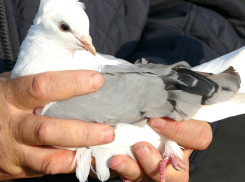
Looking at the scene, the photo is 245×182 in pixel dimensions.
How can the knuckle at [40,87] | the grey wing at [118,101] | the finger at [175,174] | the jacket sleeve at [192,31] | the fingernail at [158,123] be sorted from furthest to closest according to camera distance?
Answer: the jacket sleeve at [192,31] → the finger at [175,174] → the fingernail at [158,123] → the grey wing at [118,101] → the knuckle at [40,87]

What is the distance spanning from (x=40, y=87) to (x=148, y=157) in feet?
2.39

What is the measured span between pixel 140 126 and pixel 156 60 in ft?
1.96

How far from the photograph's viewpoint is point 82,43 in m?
1.54

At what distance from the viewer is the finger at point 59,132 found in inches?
56.8

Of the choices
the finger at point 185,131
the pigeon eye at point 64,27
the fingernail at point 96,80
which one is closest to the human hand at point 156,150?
the finger at point 185,131

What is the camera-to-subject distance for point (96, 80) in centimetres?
148

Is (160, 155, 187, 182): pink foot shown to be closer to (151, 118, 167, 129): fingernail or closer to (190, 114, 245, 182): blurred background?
(151, 118, 167, 129): fingernail

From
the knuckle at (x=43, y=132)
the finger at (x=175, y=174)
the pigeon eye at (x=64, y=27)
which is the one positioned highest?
the pigeon eye at (x=64, y=27)

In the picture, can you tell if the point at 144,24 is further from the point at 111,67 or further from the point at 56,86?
the point at 56,86

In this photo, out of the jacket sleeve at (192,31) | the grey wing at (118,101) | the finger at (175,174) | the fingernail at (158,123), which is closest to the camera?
the grey wing at (118,101)

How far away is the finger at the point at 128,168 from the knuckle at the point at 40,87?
533mm

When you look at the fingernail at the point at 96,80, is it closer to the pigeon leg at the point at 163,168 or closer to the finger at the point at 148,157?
the finger at the point at 148,157

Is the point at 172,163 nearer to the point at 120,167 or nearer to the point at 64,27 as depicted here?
the point at 120,167

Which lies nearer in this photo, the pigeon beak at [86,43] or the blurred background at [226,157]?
the pigeon beak at [86,43]
